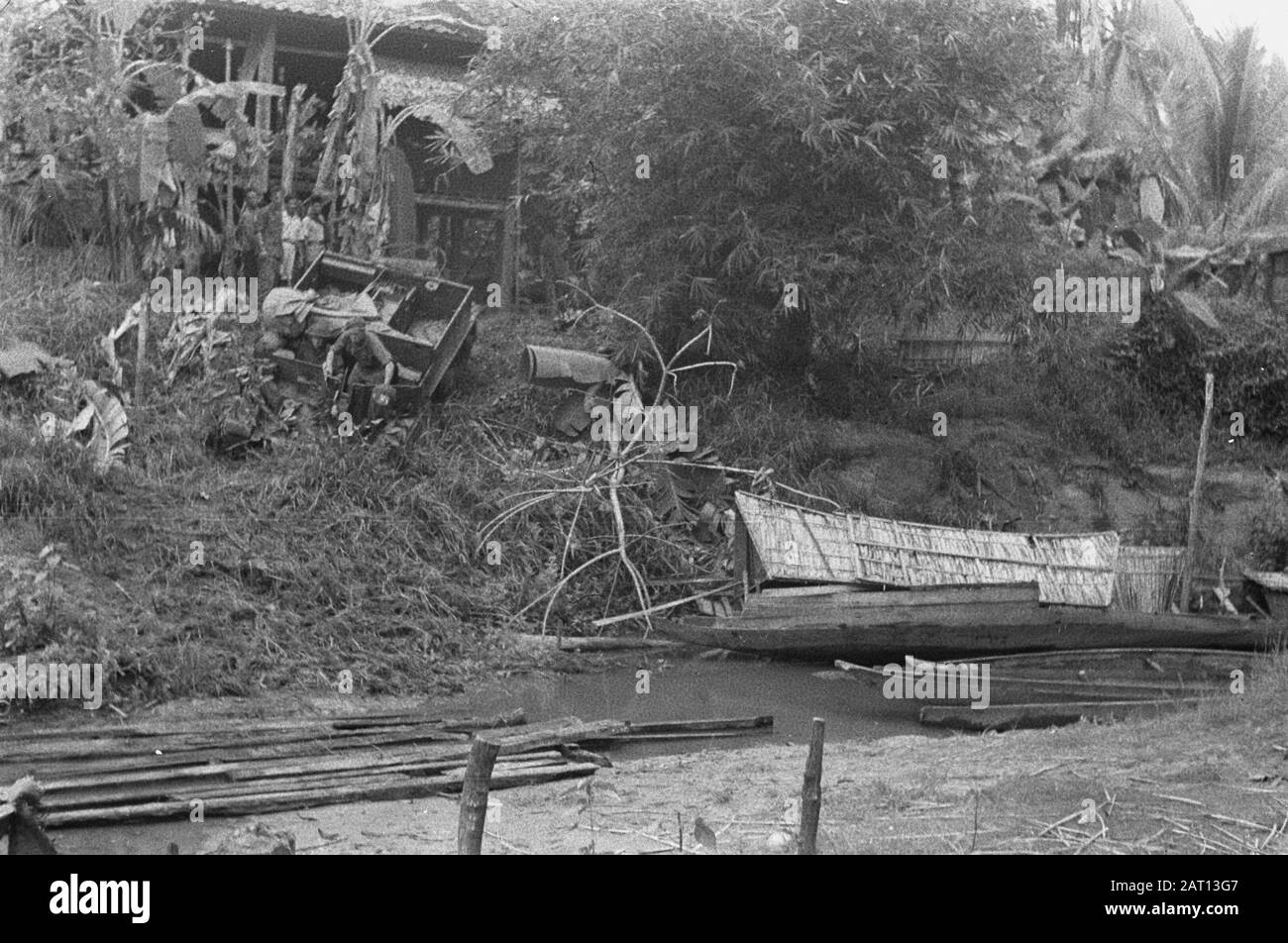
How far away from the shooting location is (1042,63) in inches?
597

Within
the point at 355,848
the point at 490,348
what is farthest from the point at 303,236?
the point at 355,848

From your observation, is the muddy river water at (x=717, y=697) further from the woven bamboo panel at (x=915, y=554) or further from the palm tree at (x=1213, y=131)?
the palm tree at (x=1213, y=131)

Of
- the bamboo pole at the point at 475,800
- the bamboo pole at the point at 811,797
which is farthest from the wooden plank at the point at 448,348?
the bamboo pole at the point at 475,800

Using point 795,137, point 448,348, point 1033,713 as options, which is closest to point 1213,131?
point 795,137

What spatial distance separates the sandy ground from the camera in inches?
251

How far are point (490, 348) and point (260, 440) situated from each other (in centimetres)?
319

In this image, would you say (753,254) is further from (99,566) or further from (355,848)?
(355,848)

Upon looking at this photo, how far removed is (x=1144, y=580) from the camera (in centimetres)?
1234

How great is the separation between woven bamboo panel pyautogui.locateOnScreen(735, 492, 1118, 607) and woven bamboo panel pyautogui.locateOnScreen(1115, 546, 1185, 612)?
0.13 m

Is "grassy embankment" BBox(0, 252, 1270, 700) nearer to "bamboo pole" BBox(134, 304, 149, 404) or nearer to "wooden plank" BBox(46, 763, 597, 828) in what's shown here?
"bamboo pole" BBox(134, 304, 149, 404)

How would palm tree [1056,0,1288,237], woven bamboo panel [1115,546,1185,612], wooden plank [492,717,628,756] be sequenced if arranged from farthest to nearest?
palm tree [1056,0,1288,237], woven bamboo panel [1115,546,1185,612], wooden plank [492,717,628,756]

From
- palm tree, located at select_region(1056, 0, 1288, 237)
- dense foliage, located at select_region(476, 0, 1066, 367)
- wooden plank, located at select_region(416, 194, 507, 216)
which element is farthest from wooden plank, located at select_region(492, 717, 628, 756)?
palm tree, located at select_region(1056, 0, 1288, 237)

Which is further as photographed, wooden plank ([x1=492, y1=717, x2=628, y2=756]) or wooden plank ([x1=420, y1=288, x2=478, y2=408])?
wooden plank ([x1=420, y1=288, x2=478, y2=408])

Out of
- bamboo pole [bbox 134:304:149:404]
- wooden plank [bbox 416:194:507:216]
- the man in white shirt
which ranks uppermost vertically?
wooden plank [bbox 416:194:507:216]
